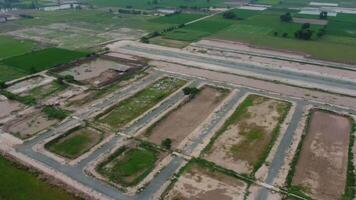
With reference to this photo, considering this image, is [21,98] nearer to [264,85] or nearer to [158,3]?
[264,85]

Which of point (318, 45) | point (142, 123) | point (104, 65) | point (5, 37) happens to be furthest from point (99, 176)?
point (5, 37)

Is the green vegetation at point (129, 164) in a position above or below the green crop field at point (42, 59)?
below

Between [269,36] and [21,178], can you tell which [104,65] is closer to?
[21,178]

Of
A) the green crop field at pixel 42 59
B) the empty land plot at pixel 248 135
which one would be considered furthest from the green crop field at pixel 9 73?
the empty land plot at pixel 248 135

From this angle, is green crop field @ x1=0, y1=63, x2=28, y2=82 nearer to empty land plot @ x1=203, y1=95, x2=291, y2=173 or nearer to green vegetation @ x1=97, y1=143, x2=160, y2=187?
green vegetation @ x1=97, y1=143, x2=160, y2=187

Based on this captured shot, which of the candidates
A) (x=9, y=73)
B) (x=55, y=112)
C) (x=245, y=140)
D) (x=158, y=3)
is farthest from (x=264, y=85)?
(x=158, y=3)

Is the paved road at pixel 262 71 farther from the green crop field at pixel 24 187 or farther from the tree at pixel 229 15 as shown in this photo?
the green crop field at pixel 24 187

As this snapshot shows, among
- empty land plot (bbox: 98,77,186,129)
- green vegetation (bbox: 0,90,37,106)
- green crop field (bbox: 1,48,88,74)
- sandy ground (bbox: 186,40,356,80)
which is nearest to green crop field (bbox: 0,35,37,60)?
green crop field (bbox: 1,48,88,74)
